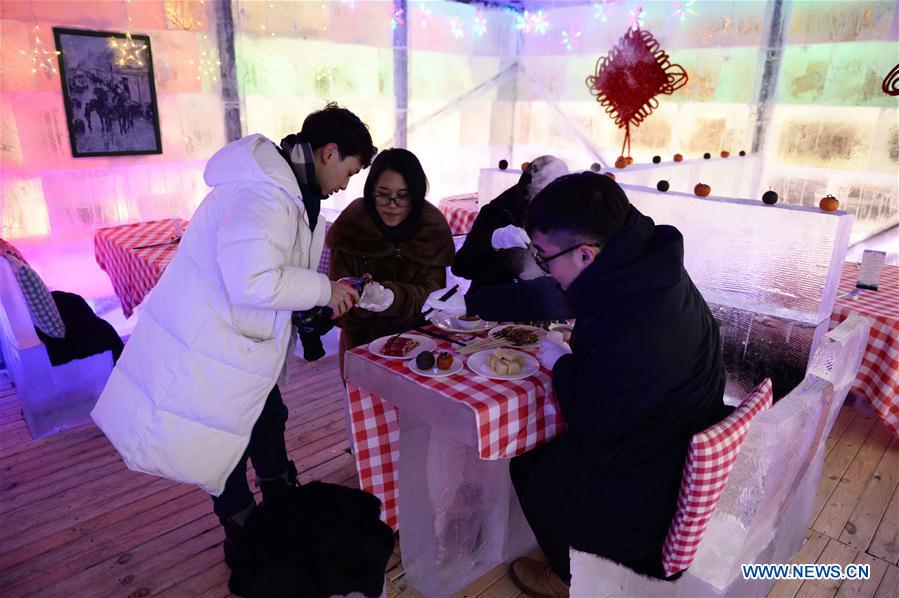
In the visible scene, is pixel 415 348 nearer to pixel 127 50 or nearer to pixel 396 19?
pixel 127 50

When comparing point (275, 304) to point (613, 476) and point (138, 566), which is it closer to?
point (613, 476)

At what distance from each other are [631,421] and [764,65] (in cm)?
522

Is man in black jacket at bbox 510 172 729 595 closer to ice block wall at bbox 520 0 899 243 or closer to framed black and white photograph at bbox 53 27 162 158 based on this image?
framed black and white photograph at bbox 53 27 162 158

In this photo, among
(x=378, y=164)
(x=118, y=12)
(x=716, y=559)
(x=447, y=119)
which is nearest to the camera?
(x=716, y=559)

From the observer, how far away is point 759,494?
148 cm

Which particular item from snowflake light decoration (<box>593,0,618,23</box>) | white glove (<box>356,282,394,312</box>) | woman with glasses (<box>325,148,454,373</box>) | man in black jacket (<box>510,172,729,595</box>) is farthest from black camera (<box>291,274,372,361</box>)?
snowflake light decoration (<box>593,0,618,23</box>)

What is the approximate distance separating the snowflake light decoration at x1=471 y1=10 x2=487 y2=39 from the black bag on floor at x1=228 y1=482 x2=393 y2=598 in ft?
20.9

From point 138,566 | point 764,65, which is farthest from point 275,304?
point 764,65

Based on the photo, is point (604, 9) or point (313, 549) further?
point (604, 9)

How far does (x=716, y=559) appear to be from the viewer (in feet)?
5.15

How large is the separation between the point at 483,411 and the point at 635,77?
17.3 ft

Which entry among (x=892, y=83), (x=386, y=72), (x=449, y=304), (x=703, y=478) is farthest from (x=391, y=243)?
(x=892, y=83)

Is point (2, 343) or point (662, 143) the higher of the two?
point (662, 143)

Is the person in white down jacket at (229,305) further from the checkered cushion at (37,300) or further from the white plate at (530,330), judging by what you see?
the checkered cushion at (37,300)
